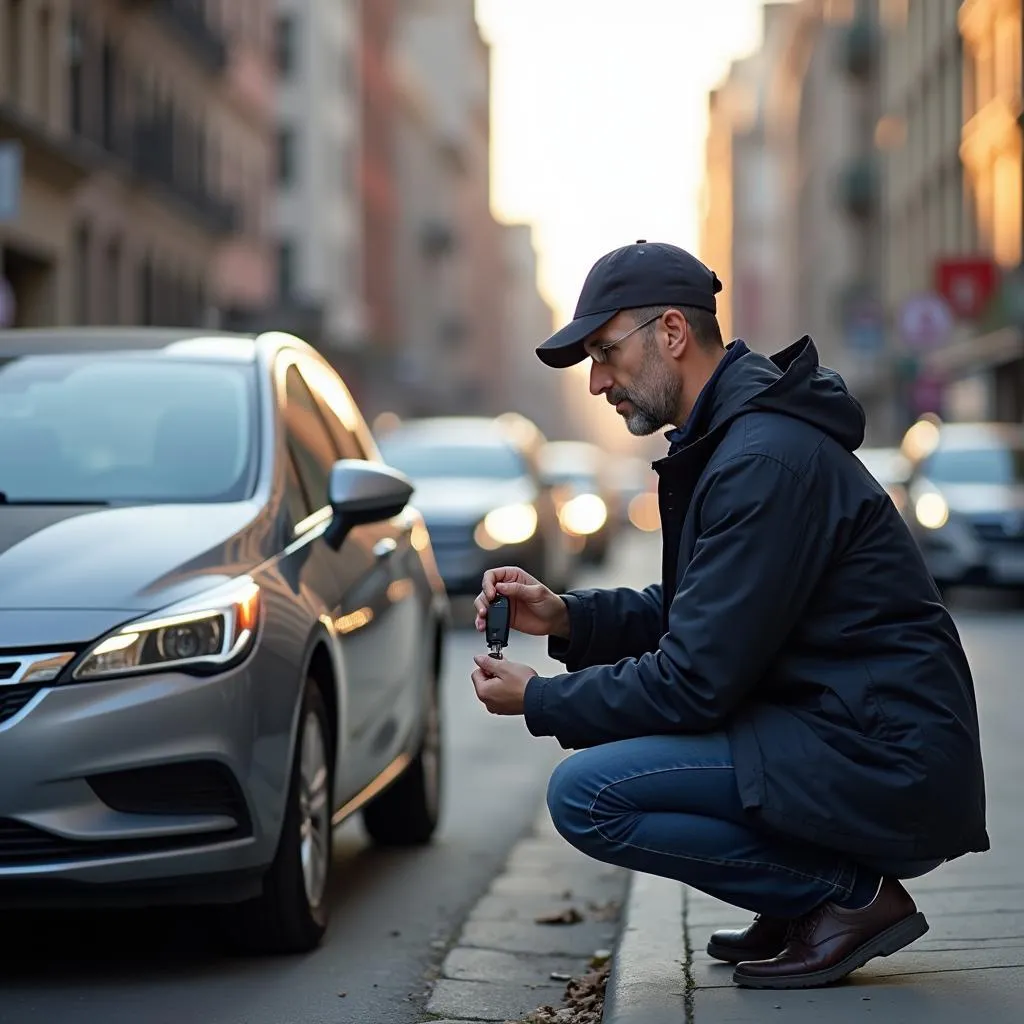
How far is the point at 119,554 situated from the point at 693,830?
1789mm

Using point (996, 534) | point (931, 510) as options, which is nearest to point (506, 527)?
point (931, 510)

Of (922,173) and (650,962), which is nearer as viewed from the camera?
(650,962)

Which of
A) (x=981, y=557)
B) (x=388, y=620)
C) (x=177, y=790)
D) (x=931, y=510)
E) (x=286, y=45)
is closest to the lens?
(x=177, y=790)

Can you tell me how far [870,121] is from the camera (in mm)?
75188

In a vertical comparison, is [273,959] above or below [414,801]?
below

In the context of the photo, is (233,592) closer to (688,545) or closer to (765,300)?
(688,545)

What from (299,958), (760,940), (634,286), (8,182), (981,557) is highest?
(8,182)

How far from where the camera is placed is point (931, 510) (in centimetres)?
2212

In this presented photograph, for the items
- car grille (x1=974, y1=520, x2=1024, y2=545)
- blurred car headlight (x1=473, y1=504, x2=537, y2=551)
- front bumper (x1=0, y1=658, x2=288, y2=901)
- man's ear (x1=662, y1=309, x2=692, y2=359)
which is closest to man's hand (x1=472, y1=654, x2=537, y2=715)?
→ man's ear (x1=662, y1=309, x2=692, y2=359)

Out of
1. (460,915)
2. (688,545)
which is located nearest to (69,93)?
(460,915)

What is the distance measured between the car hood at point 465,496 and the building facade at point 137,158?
10532mm

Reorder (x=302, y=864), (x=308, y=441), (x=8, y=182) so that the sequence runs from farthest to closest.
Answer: (x=8, y=182) → (x=308, y=441) → (x=302, y=864)

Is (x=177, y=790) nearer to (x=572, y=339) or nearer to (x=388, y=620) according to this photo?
(x=572, y=339)

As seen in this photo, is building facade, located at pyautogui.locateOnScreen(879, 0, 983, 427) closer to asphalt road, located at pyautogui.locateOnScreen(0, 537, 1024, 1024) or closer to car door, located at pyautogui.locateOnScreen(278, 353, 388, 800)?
asphalt road, located at pyautogui.locateOnScreen(0, 537, 1024, 1024)
